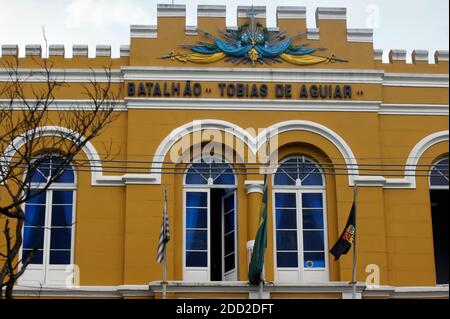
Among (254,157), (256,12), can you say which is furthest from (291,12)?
(254,157)

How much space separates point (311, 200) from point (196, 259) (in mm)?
3285

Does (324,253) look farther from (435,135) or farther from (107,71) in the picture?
(107,71)

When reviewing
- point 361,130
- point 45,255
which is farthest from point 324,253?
point 45,255

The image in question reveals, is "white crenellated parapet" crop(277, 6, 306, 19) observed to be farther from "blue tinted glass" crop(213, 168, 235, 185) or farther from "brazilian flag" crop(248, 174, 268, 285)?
"brazilian flag" crop(248, 174, 268, 285)

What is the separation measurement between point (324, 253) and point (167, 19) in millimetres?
7317

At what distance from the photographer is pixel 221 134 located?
23.7 metres

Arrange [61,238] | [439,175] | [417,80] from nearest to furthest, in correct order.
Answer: [61,238] < [439,175] < [417,80]

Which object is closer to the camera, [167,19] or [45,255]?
[45,255]

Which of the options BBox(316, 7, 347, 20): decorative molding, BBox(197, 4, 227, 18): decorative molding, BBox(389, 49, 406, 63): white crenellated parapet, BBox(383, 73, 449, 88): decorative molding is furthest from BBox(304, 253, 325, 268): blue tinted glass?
BBox(197, 4, 227, 18): decorative molding

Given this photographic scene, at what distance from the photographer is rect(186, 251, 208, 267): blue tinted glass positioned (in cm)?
2302

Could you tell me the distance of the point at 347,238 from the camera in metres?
21.9

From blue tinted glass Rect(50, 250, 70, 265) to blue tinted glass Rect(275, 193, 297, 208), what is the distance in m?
5.36


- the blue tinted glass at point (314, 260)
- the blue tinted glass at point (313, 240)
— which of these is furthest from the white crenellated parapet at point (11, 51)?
the blue tinted glass at point (314, 260)

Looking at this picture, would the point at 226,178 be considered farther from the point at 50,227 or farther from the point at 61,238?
the point at 50,227
